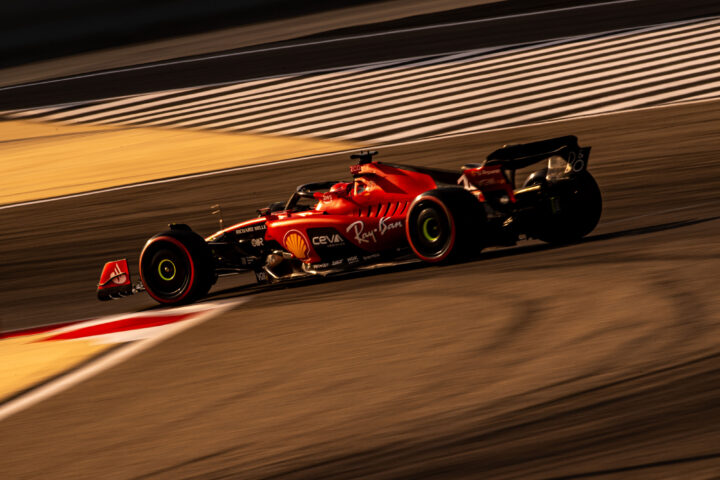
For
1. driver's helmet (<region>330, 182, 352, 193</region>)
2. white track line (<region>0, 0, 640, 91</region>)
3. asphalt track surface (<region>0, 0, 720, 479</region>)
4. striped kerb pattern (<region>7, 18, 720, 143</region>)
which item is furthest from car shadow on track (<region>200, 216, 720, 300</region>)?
white track line (<region>0, 0, 640, 91</region>)

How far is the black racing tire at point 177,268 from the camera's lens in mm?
9258

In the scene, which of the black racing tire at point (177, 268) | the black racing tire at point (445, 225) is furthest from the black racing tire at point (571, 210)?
the black racing tire at point (177, 268)

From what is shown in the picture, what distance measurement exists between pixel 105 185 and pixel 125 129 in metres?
4.08

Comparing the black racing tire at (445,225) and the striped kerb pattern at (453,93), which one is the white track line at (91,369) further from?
the striped kerb pattern at (453,93)

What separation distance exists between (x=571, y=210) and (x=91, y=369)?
12.3 ft

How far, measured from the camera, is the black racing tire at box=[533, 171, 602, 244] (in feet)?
27.6

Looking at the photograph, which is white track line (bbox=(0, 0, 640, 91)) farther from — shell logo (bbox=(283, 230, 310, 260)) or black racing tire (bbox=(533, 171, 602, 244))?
black racing tire (bbox=(533, 171, 602, 244))

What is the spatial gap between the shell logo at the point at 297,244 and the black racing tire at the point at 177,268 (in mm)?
677

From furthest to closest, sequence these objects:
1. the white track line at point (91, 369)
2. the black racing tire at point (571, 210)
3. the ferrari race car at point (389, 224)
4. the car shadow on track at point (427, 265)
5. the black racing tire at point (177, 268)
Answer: the black racing tire at point (177, 268)
the car shadow on track at point (427, 265)
the black racing tire at point (571, 210)
the ferrari race car at point (389, 224)
the white track line at point (91, 369)

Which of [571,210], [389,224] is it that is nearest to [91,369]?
[389,224]

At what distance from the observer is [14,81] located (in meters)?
27.7

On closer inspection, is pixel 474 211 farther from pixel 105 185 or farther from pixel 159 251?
pixel 105 185

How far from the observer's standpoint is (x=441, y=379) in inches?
222

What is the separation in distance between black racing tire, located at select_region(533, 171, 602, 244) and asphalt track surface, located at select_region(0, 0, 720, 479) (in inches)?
6.9
